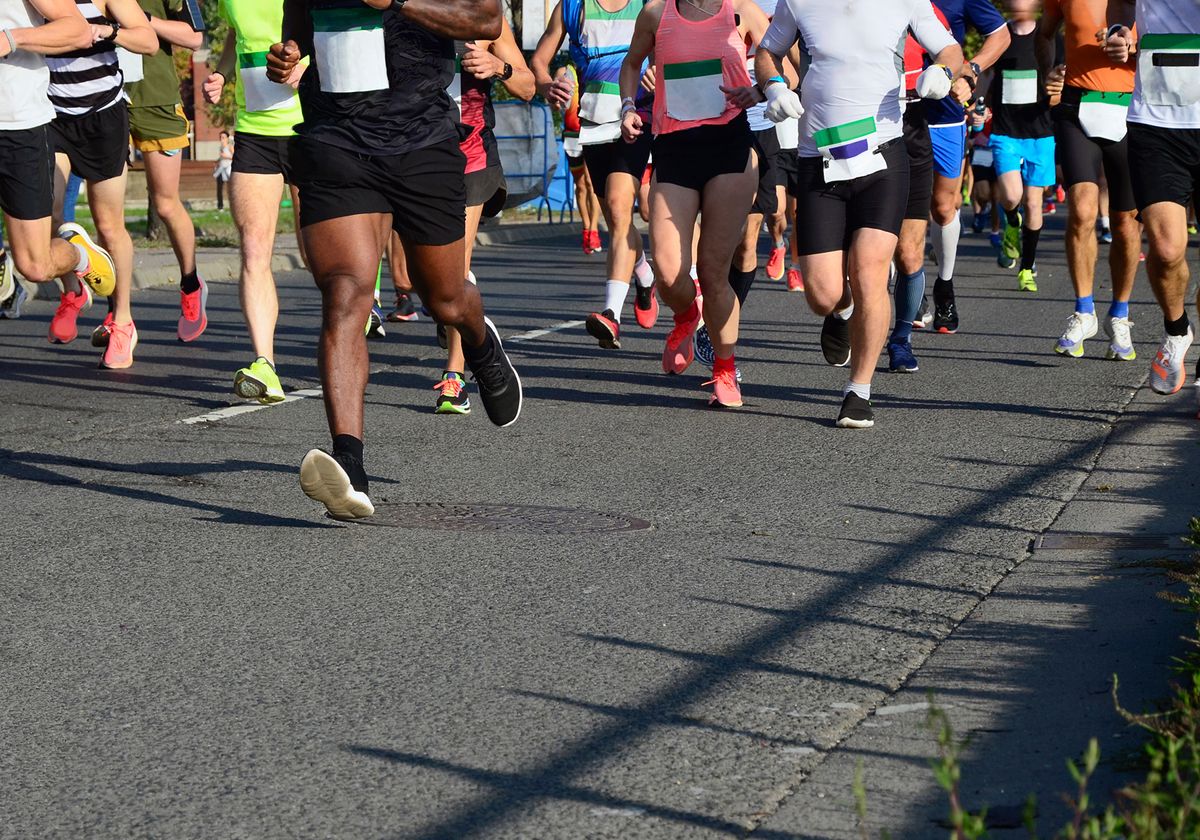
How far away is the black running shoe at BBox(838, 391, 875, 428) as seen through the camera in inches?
306

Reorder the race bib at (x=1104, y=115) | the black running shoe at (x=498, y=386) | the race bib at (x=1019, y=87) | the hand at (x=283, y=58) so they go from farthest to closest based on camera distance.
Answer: the race bib at (x=1019, y=87)
the race bib at (x=1104, y=115)
the black running shoe at (x=498, y=386)
the hand at (x=283, y=58)

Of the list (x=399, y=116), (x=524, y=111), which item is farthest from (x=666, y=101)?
(x=524, y=111)

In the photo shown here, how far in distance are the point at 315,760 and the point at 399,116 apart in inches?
115

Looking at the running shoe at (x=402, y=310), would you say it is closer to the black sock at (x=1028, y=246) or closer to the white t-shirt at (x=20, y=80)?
the white t-shirt at (x=20, y=80)

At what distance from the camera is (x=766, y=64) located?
25.9ft

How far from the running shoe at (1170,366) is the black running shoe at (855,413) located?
1.28 metres

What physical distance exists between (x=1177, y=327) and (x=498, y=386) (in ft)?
10.2

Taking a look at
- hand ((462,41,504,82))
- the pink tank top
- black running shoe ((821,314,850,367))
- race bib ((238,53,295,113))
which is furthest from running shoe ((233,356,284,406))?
black running shoe ((821,314,850,367))

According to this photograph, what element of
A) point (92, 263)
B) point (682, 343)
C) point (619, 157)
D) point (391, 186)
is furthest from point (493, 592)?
point (619, 157)

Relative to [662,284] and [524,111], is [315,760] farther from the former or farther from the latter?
[524,111]

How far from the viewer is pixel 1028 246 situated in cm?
1410

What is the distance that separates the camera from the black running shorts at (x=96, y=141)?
9438 mm

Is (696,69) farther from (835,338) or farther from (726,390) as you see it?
(835,338)

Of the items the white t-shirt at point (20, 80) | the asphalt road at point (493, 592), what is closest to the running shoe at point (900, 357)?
the asphalt road at point (493, 592)
